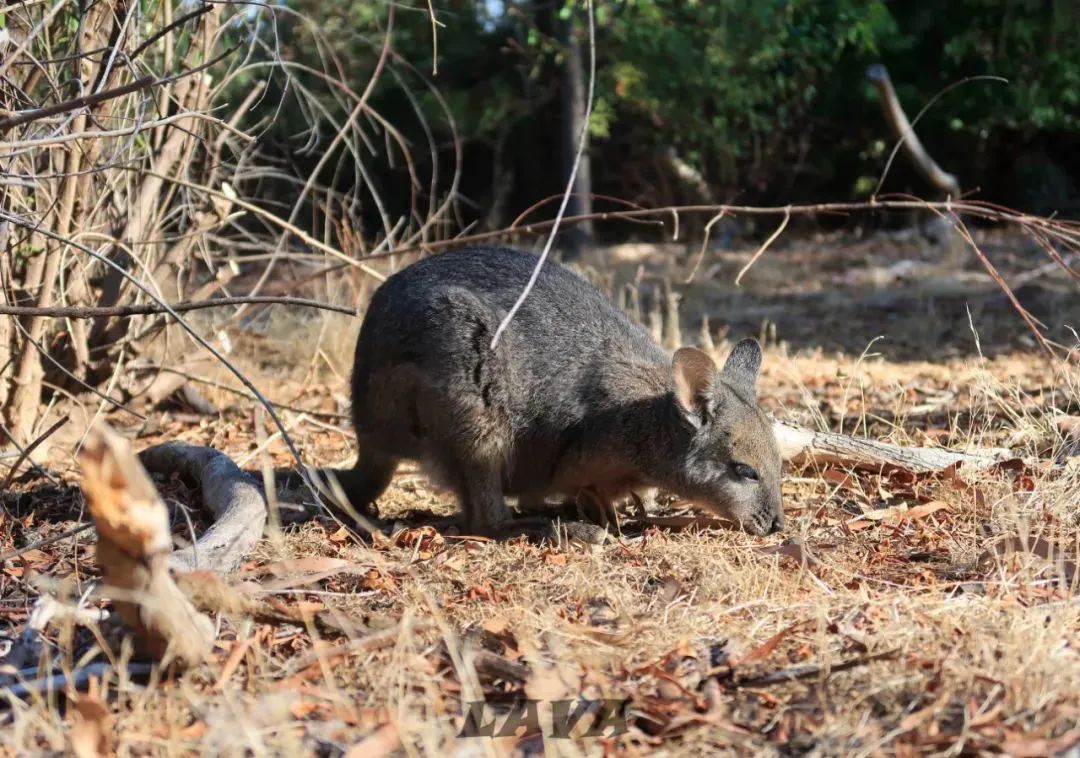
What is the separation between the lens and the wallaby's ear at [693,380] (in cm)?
494

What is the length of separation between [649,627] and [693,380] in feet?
5.43

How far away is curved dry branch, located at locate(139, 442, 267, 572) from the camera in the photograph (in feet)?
13.5

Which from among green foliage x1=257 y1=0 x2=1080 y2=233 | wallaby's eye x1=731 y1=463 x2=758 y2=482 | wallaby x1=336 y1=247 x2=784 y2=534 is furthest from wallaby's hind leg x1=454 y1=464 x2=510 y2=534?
green foliage x1=257 y1=0 x2=1080 y2=233

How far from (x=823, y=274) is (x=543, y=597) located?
9.90 metres

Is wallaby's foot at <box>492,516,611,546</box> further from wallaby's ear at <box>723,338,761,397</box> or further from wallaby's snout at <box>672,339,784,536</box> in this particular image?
wallaby's ear at <box>723,338,761,397</box>

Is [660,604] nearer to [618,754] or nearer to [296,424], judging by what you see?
[618,754]

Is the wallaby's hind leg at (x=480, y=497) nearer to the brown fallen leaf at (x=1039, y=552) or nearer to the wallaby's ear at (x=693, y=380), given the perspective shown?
the wallaby's ear at (x=693, y=380)

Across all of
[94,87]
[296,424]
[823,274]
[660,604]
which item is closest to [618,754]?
[660,604]

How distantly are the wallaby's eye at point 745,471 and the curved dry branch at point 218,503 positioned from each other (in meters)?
1.95

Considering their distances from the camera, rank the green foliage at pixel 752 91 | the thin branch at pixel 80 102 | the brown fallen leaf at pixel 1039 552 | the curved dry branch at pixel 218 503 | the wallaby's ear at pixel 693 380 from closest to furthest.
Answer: the thin branch at pixel 80 102, the brown fallen leaf at pixel 1039 552, the curved dry branch at pixel 218 503, the wallaby's ear at pixel 693 380, the green foliage at pixel 752 91

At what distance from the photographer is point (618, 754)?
2.89m

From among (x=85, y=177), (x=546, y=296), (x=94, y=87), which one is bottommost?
(x=546, y=296)

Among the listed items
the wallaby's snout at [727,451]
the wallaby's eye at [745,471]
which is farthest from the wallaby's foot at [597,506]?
the wallaby's eye at [745,471]

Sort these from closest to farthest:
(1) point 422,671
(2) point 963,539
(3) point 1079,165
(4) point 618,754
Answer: (4) point 618,754 → (1) point 422,671 → (2) point 963,539 → (3) point 1079,165
